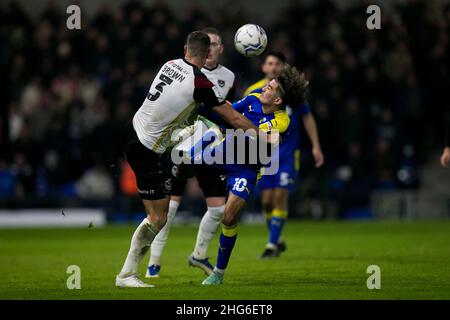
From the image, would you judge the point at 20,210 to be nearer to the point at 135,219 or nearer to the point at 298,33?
the point at 135,219

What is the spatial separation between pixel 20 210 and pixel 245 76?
19.7 feet

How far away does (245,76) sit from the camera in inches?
887

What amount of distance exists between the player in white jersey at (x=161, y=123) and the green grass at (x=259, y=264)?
0.56 m

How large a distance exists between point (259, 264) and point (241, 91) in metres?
9.66

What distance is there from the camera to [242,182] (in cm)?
983

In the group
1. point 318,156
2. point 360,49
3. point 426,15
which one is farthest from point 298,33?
point 318,156

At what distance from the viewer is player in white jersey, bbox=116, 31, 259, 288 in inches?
359

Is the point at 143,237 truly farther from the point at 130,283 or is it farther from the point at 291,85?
the point at 291,85

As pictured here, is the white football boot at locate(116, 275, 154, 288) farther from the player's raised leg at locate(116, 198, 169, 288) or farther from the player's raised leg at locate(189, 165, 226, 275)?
the player's raised leg at locate(189, 165, 226, 275)

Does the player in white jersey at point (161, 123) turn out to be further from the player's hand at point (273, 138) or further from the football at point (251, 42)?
the football at point (251, 42)

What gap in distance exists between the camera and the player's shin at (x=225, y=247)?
9.70 meters

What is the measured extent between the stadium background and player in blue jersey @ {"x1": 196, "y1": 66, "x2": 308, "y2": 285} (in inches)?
416

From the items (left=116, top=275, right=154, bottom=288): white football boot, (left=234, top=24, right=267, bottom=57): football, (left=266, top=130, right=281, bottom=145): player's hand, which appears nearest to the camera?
(left=116, top=275, right=154, bottom=288): white football boot

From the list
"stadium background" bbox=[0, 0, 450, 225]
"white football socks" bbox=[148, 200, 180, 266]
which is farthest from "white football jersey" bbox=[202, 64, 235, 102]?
"stadium background" bbox=[0, 0, 450, 225]
